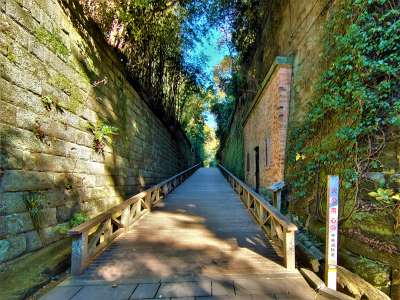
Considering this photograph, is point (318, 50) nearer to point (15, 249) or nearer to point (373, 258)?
point (373, 258)

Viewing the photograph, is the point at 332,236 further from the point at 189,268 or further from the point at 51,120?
the point at 51,120

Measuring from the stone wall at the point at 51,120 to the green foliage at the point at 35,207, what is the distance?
0.04 ft

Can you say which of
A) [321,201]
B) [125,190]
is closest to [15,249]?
[125,190]

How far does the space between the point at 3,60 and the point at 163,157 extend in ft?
27.3

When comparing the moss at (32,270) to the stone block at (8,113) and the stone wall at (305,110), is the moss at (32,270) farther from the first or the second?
the stone wall at (305,110)

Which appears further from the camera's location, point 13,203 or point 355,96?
point 355,96

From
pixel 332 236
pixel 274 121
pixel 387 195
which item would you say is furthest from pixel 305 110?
pixel 332 236

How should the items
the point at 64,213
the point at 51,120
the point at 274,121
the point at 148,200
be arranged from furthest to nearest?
the point at 148,200
the point at 274,121
the point at 64,213
the point at 51,120

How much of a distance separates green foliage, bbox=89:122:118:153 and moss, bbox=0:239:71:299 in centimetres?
174

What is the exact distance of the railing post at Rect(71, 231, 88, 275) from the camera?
288 centimetres

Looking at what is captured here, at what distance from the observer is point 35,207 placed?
2682 millimetres

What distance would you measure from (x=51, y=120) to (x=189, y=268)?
2.64 meters

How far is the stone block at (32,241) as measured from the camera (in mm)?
2562

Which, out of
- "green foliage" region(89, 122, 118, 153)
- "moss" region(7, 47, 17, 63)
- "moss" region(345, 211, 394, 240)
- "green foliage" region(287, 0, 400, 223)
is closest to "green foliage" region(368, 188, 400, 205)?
"green foliage" region(287, 0, 400, 223)
